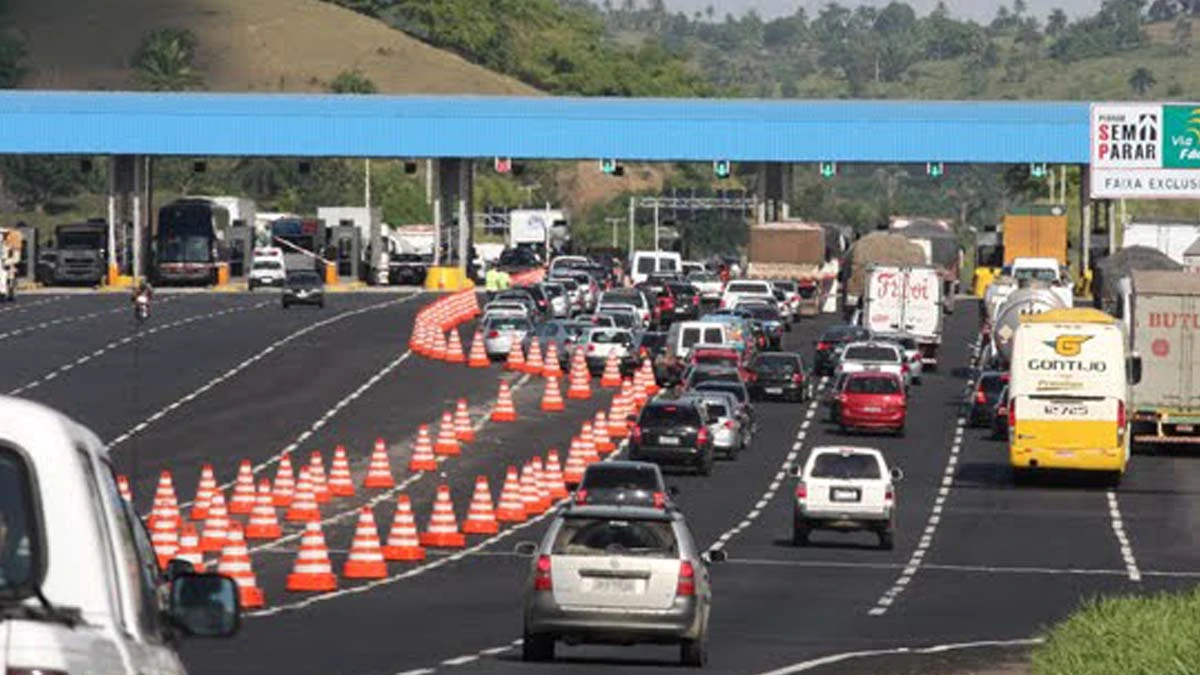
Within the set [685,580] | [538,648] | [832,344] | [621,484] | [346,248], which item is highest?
[346,248]

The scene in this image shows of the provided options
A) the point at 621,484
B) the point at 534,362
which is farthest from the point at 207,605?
the point at 534,362

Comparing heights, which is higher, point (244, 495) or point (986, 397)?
point (244, 495)

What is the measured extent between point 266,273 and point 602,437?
53.9 meters

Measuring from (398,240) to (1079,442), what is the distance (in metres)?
89.0

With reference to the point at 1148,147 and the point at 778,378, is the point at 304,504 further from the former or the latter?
the point at 778,378

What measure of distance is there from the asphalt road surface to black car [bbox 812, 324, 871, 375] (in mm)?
2231

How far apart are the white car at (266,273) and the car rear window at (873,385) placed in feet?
163

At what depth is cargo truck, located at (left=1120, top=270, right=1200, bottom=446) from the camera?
63.8 metres

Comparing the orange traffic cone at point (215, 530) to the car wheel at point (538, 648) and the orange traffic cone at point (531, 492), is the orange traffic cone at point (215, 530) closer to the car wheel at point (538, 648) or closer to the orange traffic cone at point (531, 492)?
the orange traffic cone at point (531, 492)

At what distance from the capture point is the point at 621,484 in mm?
42469

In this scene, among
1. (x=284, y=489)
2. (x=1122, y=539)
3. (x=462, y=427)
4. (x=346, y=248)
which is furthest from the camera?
(x=346, y=248)

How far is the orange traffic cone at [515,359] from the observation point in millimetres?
77375

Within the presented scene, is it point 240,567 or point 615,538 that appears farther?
point 240,567

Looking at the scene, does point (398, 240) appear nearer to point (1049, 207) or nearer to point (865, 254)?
point (1049, 207)
